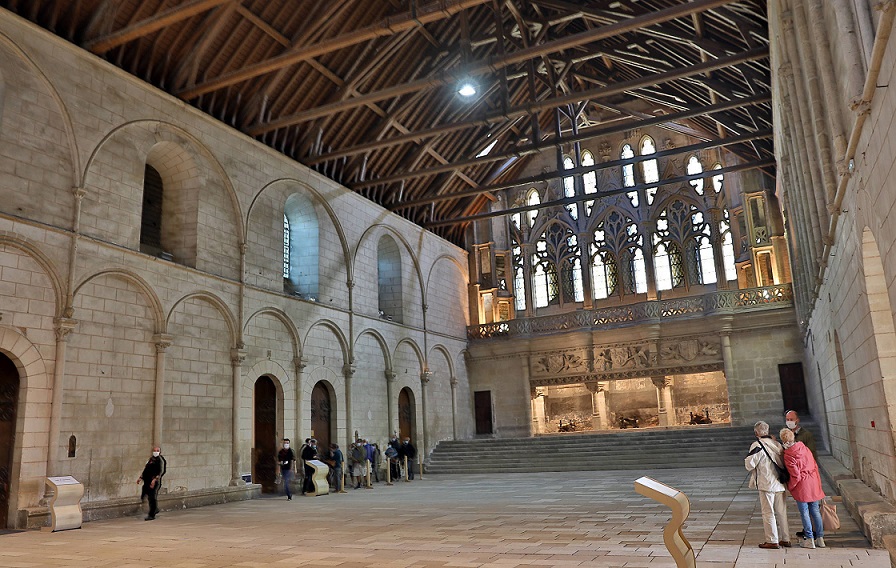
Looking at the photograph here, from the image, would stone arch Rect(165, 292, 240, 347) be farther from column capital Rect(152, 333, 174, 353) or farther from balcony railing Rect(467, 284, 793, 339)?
balcony railing Rect(467, 284, 793, 339)

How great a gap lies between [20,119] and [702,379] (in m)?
22.9

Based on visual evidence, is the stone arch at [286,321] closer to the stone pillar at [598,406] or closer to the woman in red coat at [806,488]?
the stone pillar at [598,406]

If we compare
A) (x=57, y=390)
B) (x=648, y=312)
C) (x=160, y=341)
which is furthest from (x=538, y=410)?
(x=57, y=390)

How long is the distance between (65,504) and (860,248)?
10805mm

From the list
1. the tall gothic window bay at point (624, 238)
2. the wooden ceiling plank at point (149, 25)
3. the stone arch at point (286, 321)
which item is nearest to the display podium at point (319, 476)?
the stone arch at point (286, 321)

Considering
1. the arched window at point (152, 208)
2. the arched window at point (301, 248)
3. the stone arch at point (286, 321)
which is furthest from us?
the arched window at point (301, 248)

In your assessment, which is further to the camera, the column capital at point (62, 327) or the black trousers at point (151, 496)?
the black trousers at point (151, 496)

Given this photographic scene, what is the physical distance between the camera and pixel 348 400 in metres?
18.6

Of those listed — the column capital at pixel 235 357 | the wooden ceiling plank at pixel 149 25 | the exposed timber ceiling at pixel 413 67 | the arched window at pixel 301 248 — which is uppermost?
the exposed timber ceiling at pixel 413 67

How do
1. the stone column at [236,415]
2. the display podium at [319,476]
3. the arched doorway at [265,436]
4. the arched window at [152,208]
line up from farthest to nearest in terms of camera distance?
the arched doorway at [265,436]
the display podium at [319,476]
the arched window at [152,208]
the stone column at [236,415]

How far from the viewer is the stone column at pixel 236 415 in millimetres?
14539

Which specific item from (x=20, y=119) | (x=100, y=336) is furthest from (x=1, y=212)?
(x=100, y=336)

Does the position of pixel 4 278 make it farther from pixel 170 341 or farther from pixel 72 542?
pixel 72 542

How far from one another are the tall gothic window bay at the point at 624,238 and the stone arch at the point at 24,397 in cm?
1691
